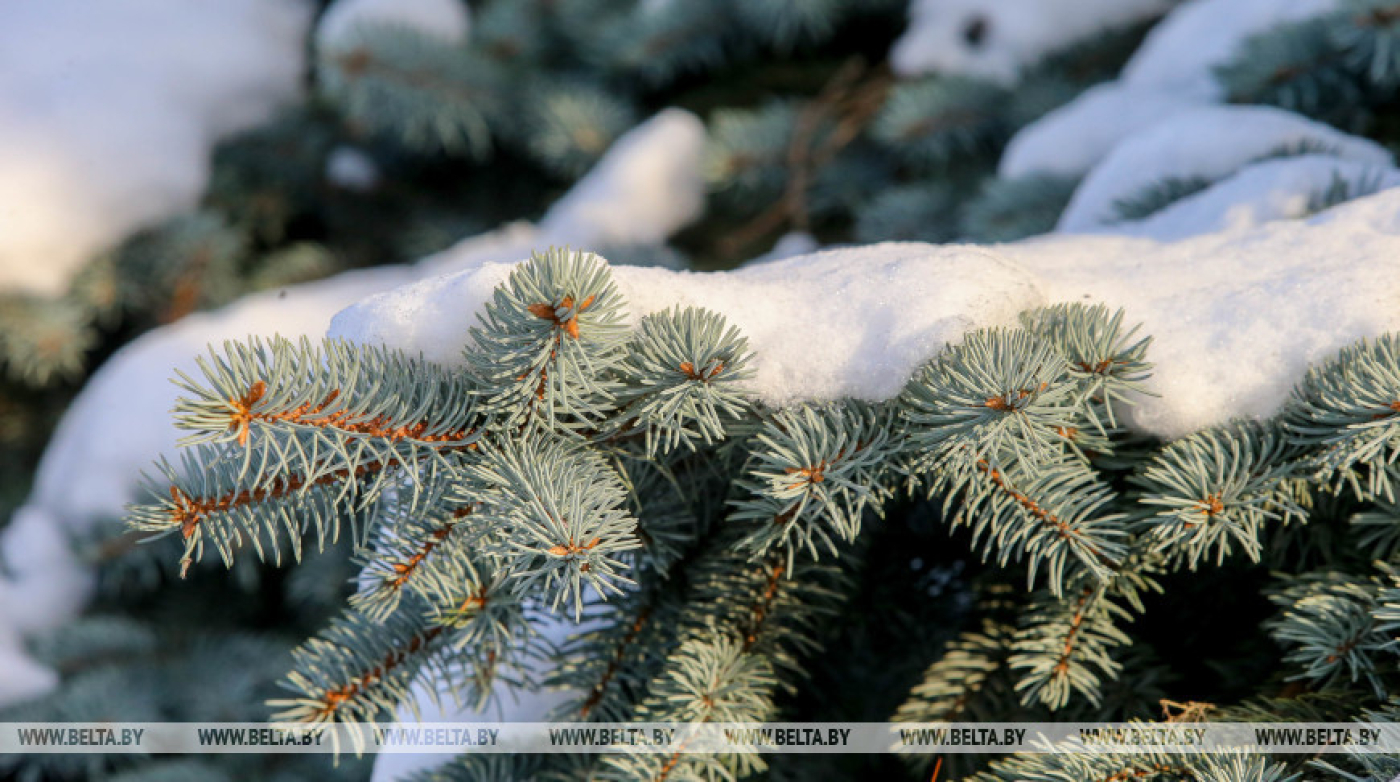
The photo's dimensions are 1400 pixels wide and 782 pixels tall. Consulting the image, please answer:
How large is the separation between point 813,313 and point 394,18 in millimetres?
1029

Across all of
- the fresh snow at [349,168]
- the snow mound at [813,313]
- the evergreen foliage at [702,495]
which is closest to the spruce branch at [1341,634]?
the evergreen foliage at [702,495]

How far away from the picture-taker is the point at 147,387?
117cm

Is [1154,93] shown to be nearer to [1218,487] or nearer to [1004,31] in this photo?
[1004,31]

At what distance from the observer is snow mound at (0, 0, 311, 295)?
1276mm

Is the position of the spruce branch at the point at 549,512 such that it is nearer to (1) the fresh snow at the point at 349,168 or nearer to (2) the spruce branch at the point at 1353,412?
(2) the spruce branch at the point at 1353,412

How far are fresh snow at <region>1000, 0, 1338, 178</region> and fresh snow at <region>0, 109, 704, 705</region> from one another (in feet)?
1.49

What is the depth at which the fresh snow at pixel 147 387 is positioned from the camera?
1146 mm

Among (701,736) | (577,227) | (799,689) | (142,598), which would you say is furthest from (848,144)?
(142,598)

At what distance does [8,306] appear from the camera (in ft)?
4.10

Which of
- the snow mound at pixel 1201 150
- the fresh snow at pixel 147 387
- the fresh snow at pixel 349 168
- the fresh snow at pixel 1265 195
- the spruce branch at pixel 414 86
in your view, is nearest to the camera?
the fresh snow at pixel 1265 195

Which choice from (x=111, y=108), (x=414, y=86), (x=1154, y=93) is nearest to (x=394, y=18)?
(x=414, y=86)

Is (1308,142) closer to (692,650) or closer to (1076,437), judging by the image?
(1076,437)

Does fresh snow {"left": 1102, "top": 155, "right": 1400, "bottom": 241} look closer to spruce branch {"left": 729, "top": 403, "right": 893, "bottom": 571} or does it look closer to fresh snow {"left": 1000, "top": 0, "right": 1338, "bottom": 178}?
fresh snow {"left": 1000, "top": 0, "right": 1338, "bottom": 178}

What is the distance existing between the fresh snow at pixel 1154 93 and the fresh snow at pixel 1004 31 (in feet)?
0.53
